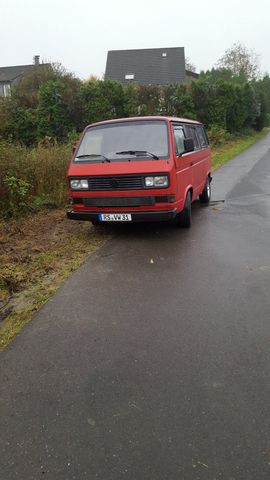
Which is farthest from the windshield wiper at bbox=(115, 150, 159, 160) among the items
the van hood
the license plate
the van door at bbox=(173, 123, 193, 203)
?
the license plate

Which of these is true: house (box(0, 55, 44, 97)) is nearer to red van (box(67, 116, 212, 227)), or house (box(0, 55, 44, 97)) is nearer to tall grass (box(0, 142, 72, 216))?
tall grass (box(0, 142, 72, 216))

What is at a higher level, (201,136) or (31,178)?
(201,136)

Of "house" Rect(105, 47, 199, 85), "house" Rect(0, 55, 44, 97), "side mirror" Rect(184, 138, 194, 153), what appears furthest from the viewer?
"house" Rect(0, 55, 44, 97)

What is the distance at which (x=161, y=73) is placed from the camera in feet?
175

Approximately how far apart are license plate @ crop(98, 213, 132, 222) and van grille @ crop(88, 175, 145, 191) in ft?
1.40

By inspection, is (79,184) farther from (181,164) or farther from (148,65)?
(148,65)

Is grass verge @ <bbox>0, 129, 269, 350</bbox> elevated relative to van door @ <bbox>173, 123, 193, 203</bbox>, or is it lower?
lower

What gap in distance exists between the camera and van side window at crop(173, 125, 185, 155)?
23.7 ft

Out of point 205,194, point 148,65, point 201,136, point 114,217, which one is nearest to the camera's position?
point 114,217

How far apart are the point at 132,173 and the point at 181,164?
41.6 inches

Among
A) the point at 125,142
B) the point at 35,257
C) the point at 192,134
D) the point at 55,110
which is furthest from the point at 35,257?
the point at 55,110

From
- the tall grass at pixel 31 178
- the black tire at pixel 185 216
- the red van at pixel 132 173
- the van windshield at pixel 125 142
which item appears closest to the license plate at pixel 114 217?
the red van at pixel 132 173

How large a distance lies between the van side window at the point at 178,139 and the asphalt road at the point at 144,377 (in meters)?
2.18

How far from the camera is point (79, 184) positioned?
7.08 meters
